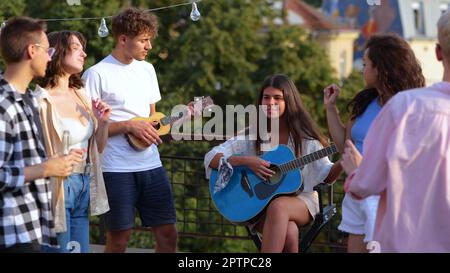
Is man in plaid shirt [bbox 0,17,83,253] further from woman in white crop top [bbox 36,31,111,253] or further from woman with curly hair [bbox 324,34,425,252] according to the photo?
woman with curly hair [bbox 324,34,425,252]

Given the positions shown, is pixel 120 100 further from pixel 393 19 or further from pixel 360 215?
pixel 393 19

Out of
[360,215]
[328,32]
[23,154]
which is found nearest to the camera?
[23,154]

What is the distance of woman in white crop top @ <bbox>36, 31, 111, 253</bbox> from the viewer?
4.31m

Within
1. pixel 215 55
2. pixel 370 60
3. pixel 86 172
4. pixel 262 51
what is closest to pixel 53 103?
Result: pixel 86 172

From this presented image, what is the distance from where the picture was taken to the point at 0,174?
11.8 feet

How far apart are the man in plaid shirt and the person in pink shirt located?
3.84ft

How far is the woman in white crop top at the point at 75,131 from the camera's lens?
431cm

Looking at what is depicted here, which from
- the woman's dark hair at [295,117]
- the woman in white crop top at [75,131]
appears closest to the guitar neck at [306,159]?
the woman's dark hair at [295,117]

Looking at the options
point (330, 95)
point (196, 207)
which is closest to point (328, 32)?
point (196, 207)

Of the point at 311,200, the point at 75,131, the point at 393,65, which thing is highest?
the point at 393,65

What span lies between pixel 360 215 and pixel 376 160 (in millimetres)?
912

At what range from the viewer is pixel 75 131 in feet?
14.3

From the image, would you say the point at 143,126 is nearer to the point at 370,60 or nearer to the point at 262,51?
the point at 370,60
